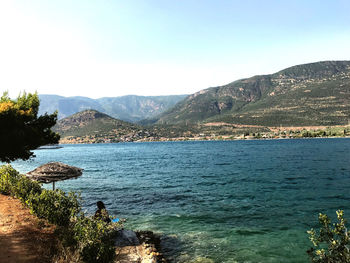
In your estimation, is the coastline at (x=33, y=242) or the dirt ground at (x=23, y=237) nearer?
the dirt ground at (x=23, y=237)

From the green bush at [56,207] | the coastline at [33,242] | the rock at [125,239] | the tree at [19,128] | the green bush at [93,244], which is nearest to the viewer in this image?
the green bush at [93,244]

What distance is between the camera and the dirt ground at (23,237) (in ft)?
26.2

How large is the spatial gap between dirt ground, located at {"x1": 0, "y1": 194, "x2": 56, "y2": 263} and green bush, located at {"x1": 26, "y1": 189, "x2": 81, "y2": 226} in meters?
0.38

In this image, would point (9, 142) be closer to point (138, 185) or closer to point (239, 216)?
point (239, 216)

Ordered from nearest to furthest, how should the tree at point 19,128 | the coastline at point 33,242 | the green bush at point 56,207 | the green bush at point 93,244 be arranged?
the green bush at point 93,244, the coastline at point 33,242, the tree at point 19,128, the green bush at point 56,207

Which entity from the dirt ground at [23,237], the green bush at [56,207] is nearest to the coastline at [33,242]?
the dirt ground at [23,237]

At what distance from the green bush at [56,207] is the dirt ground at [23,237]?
0.38m

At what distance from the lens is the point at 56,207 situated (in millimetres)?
11188

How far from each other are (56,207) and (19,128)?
447cm

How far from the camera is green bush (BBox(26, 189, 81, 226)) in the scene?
1095 centimetres

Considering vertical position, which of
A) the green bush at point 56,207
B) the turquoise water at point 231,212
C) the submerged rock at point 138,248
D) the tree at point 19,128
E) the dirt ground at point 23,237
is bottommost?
the turquoise water at point 231,212

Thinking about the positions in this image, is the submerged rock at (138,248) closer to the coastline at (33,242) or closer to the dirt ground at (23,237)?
the coastline at (33,242)

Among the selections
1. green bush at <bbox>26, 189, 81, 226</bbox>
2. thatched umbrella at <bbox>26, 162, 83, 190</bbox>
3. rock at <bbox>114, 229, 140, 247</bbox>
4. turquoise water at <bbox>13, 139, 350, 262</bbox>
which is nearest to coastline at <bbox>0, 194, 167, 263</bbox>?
rock at <bbox>114, 229, 140, 247</bbox>

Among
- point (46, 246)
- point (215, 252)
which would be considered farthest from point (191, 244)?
point (46, 246)
